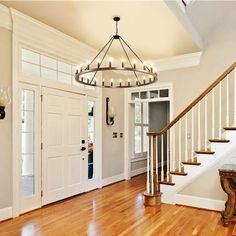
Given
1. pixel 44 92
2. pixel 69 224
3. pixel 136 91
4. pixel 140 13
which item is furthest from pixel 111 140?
pixel 140 13

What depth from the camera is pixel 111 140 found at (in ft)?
19.3

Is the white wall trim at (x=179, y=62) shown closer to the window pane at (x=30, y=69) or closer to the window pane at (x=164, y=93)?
the window pane at (x=164, y=93)

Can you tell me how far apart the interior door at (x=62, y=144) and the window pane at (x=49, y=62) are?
0.45m

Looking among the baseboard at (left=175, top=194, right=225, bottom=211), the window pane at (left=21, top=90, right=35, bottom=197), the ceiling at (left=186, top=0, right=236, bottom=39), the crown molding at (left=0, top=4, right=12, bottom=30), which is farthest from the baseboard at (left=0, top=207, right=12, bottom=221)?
the ceiling at (left=186, top=0, right=236, bottom=39)

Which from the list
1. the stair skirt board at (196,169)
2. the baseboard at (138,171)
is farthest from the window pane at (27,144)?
the baseboard at (138,171)

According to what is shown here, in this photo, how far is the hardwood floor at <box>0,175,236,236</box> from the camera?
3.12 metres

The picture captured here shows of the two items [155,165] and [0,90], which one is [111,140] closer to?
[155,165]

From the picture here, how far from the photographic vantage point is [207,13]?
449 centimetres

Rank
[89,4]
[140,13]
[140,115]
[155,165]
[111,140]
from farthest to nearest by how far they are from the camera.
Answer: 1. [140,115]
2. [111,140]
3. [155,165]
4. [140,13]
5. [89,4]

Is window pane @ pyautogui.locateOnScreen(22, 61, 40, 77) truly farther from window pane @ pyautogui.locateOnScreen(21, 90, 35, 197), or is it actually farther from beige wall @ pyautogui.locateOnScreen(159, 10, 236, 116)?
beige wall @ pyautogui.locateOnScreen(159, 10, 236, 116)

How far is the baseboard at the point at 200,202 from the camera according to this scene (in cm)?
398

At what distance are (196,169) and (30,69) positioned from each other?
10.6 ft

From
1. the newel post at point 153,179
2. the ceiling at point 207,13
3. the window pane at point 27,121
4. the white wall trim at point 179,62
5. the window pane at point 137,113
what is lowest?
the newel post at point 153,179

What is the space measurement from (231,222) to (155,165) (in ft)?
4.85
